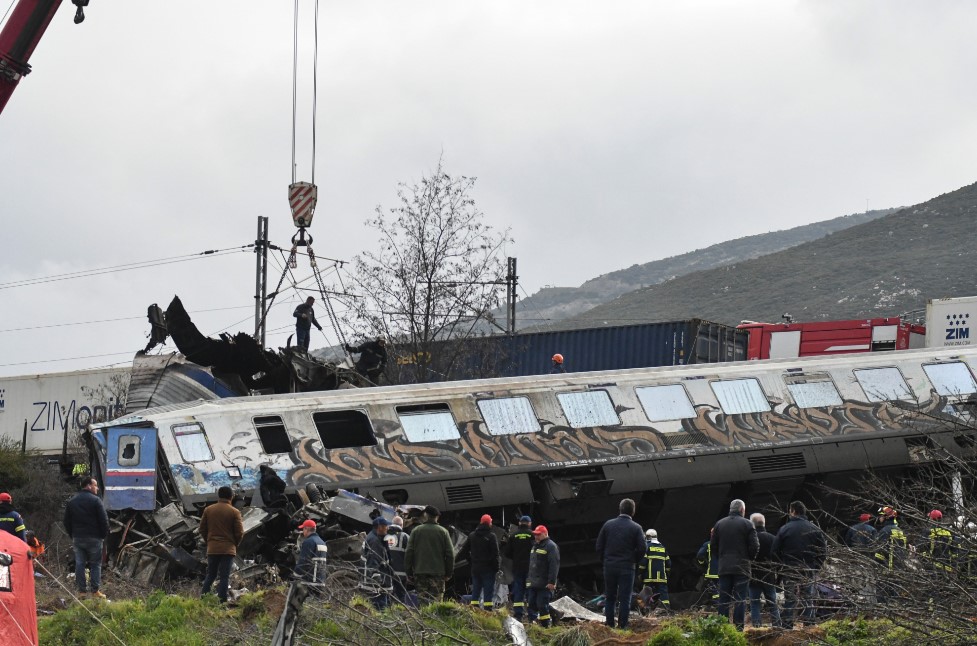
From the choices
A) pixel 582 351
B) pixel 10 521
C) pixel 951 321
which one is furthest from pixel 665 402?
pixel 951 321

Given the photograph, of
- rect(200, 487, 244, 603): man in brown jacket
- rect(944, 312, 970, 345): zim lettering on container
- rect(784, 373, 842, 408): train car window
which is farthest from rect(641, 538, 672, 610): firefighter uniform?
rect(944, 312, 970, 345): zim lettering on container

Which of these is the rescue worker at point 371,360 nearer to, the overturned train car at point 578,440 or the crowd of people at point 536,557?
the overturned train car at point 578,440

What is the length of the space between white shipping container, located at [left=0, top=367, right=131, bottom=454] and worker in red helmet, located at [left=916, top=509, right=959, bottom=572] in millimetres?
37539

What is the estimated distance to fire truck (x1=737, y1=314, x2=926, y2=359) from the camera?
1335 inches

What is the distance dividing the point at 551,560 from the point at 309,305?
13314 millimetres

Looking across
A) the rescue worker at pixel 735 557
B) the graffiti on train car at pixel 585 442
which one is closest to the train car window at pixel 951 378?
the graffiti on train car at pixel 585 442

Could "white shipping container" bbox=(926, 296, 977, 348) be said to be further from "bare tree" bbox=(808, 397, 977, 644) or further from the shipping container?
"bare tree" bbox=(808, 397, 977, 644)

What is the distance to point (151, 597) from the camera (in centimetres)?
1520

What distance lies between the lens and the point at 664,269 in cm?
19312

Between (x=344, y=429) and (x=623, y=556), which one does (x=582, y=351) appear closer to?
(x=344, y=429)

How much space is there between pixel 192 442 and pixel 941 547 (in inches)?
456

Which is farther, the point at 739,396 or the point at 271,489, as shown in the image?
the point at 739,396

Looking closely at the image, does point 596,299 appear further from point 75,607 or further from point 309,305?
point 75,607

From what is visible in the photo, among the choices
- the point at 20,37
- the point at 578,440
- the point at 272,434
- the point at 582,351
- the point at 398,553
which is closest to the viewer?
the point at 398,553
